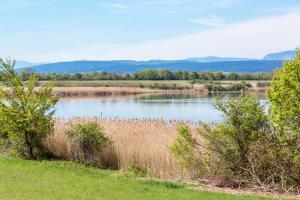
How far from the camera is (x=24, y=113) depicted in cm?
1523

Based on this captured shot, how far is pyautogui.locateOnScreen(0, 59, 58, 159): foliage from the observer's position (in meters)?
15.1

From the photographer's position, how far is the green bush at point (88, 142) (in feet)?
49.9

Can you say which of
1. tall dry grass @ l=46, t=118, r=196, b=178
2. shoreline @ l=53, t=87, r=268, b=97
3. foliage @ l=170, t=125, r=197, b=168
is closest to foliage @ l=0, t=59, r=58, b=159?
tall dry grass @ l=46, t=118, r=196, b=178

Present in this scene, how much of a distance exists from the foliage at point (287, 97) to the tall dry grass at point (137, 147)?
10.0 feet

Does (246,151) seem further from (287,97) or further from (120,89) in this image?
(120,89)

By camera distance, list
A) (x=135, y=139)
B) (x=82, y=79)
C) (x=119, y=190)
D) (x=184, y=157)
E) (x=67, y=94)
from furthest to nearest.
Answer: (x=82, y=79)
(x=67, y=94)
(x=135, y=139)
(x=184, y=157)
(x=119, y=190)

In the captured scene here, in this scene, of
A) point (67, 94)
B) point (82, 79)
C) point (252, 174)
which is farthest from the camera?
point (82, 79)

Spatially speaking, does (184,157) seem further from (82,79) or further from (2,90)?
(82,79)

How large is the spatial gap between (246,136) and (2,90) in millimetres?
7468

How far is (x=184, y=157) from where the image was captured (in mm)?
12336

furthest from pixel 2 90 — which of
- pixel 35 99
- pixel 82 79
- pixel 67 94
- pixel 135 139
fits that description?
pixel 82 79

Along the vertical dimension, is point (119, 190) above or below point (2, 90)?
below

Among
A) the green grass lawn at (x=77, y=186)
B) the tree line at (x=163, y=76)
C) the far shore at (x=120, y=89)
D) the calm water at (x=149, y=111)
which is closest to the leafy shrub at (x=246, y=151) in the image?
the green grass lawn at (x=77, y=186)

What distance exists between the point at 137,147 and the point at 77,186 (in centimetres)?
509
